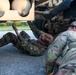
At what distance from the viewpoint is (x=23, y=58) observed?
7.61 ft

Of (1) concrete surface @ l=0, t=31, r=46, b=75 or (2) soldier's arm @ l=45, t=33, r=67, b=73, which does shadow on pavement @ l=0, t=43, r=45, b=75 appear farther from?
(2) soldier's arm @ l=45, t=33, r=67, b=73

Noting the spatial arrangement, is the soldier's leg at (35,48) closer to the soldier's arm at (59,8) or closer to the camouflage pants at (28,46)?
the camouflage pants at (28,46)

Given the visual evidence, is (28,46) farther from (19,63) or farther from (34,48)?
(19,63)

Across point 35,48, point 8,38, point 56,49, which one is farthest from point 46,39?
point 56,49

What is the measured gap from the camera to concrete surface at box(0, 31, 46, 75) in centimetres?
186

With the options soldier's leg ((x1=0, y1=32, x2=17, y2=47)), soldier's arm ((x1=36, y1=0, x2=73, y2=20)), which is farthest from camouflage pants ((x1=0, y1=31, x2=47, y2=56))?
soldier's arm ((x1=36, y1=0, x2=73, y2=20))

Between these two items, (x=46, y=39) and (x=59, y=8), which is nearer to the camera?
(x=46, y=39)

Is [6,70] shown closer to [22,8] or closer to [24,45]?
[24,45]

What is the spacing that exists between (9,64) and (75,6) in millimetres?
710

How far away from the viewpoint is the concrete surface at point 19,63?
1.86 meters

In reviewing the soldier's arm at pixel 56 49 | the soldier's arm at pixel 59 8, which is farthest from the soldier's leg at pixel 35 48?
the soldier's arm at pixel 56 49

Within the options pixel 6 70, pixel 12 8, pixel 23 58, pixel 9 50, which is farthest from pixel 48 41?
pixel 12 8

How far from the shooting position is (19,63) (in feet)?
6.93

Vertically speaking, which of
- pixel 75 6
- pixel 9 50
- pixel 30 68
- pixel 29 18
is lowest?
pixel 9 50
